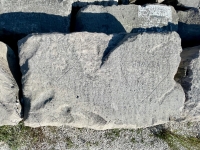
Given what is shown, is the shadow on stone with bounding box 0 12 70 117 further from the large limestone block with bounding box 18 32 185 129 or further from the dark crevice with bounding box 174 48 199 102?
the dark crevice with bounding box 174 48 199 102

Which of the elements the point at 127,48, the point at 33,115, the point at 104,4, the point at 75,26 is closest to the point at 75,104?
the point at 33,115

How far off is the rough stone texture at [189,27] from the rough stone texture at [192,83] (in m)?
0.28

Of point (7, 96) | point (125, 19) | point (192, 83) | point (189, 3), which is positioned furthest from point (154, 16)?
point (7, 96)

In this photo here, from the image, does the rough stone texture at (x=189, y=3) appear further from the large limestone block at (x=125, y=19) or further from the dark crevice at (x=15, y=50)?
the dark crevice at (x=15, y=50)

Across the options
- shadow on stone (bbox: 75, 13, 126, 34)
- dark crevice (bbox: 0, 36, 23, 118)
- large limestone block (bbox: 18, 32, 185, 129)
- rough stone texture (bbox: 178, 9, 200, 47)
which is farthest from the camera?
rough stone texture (bbox: 178, 9, 200, 47)

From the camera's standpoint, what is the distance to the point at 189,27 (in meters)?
2.59

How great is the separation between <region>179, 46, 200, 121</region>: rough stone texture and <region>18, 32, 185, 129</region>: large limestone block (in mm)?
154

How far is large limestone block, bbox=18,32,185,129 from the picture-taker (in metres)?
2.05

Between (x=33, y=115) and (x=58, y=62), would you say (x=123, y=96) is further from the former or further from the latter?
(x=33, y=115)

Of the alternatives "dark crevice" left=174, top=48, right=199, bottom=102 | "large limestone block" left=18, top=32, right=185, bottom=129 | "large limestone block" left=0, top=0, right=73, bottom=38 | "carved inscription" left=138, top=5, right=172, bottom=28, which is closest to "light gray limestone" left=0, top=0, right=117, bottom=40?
"large limestone block" left=0, top=0, right=73, bottom=38

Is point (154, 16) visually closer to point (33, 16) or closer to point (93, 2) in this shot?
point (93, 2)

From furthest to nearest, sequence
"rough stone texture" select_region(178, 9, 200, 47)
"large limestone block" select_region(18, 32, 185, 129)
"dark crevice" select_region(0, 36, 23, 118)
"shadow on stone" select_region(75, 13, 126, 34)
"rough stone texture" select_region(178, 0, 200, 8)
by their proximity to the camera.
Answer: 1. "rough stone texture" select_region(178, 0, 200, 8)
2. "rough stone texture" select_region(178, 9, 200, 47)
3. "shadow on stone" select_region(75, 13, 126, 34)
4. "dark crevice" select_region(0, 36, 23, 118)
5. "large limestone block" select_region(18, 32, 185, 129)

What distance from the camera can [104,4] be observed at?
251cm

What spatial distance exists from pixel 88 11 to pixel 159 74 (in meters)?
0.76
